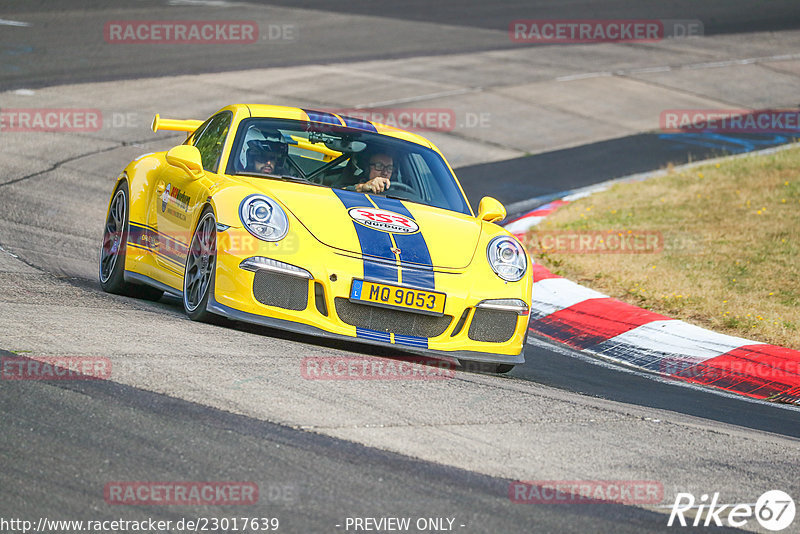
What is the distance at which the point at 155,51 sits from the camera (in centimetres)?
2042

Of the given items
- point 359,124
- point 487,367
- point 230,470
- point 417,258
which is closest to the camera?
point 230,470

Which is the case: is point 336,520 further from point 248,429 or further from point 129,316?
point 129,316

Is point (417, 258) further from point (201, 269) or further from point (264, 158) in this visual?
point (264, 158)

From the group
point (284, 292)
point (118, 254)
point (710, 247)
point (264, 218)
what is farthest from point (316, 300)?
point (710, 247)

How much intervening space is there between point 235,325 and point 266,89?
11403 mm

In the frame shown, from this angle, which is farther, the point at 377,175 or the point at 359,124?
the point at 359,124

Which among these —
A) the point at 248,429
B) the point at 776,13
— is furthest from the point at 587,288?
the point at 776,13

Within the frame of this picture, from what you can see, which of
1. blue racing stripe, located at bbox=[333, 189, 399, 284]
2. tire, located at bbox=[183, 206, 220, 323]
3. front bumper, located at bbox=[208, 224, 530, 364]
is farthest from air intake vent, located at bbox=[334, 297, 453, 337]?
tire, located at bbox=[183, 206, 220, 323]

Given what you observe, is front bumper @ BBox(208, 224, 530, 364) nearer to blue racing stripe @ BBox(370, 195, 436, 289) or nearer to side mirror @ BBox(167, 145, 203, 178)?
blue racing stripe @ BBox(370, 195, 436, 289)

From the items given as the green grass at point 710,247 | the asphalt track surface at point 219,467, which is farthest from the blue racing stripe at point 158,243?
the green grass at point 710,247

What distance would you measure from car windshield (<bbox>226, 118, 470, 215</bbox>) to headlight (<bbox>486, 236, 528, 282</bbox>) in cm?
63

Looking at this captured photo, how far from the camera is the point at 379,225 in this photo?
6.58 metres

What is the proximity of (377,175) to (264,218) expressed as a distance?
51.9 inches

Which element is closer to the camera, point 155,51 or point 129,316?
point 129,316
